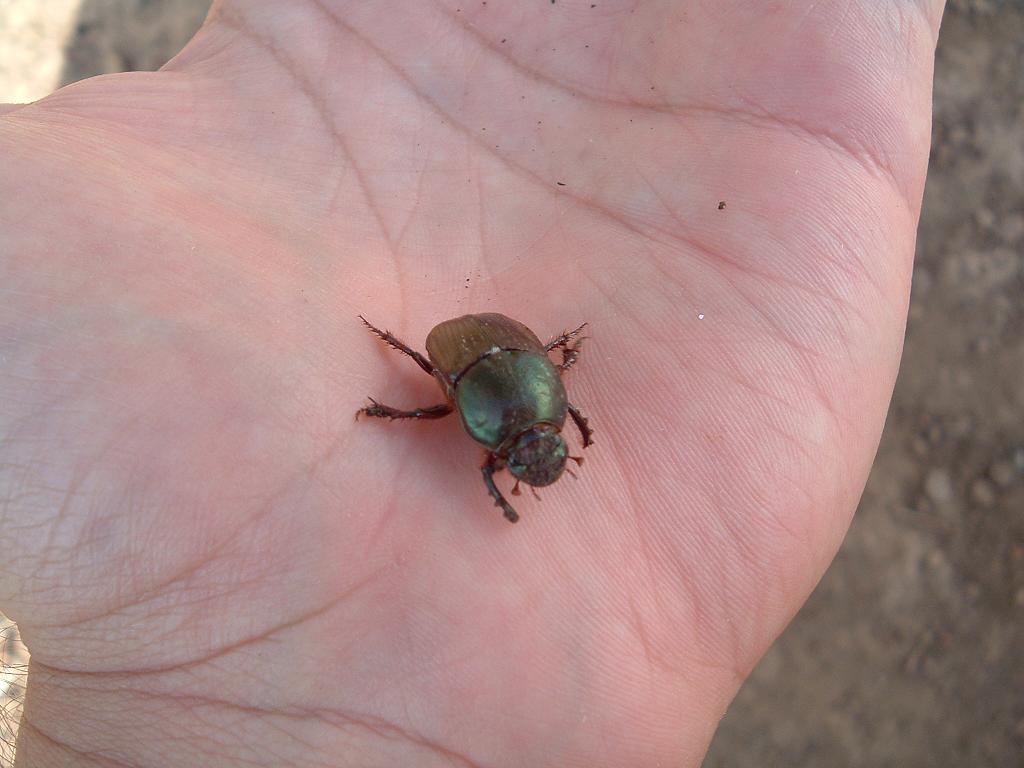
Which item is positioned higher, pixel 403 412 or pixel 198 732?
pixel 403 412

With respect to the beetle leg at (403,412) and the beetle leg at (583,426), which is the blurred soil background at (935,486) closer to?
the beetle leg at (583,426)

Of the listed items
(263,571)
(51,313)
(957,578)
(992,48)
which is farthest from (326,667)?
(992,48)

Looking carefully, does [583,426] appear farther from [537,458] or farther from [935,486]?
[935,486]

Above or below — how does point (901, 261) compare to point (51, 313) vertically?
below

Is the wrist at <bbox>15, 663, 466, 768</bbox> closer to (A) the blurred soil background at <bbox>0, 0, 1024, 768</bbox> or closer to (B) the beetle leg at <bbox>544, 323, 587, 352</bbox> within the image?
(B) the beetle leg at <bbox>544, 323, 587, 352</bbox>

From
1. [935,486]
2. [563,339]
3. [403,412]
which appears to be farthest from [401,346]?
[935,486]

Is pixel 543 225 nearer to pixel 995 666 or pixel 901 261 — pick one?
pixel 901 261
